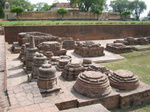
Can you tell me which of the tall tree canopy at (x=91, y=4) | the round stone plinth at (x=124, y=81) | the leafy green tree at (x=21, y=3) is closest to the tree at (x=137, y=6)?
the tall tree canopy at (x=91, y=4)

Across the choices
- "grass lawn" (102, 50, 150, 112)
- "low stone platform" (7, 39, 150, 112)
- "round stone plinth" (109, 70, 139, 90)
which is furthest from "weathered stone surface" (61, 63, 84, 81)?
"grass lawn" (102, 50, 150, 112)

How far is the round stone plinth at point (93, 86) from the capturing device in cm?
491

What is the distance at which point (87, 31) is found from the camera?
1672 cm

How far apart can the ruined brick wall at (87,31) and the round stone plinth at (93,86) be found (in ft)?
32.6

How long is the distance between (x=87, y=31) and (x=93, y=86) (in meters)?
12.3

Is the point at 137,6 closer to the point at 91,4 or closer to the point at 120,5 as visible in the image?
the point at 120,5

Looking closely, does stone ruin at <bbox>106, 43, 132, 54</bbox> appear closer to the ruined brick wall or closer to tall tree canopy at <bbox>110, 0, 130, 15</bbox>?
the ruined brick wall

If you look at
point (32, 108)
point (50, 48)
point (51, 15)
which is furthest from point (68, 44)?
point (51, 15)

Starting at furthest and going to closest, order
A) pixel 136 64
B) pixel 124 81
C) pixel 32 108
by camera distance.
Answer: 1. pixel 136 64
2. pixel 124 81
3. pixel 32 108

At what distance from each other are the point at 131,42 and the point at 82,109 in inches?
509

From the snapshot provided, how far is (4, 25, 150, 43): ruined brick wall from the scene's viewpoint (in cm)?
1346

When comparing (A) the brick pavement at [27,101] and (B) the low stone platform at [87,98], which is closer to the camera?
(A) the brick pavement at [27,101]

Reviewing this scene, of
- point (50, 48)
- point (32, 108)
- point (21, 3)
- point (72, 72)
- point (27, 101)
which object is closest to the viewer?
point (32, 108)

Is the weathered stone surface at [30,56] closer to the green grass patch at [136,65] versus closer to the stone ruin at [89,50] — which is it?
the green grass patch at [136,65]
